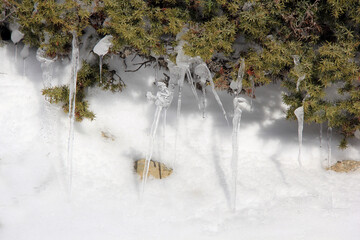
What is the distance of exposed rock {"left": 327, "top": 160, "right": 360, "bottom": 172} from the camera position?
4.54m

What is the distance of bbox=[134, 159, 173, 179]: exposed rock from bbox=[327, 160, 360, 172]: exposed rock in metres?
2.11

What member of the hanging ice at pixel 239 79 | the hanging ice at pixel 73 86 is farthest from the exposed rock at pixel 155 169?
the hanging ice at pixel 239 79

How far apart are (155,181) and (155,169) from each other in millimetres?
154

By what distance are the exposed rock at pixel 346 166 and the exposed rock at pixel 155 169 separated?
83.2 inches

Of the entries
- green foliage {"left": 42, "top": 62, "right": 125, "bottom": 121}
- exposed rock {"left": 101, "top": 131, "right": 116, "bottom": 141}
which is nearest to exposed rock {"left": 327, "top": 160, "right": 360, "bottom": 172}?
exposed rock {"left": 101, "top": 131, "right": 116, "bottom": 141}

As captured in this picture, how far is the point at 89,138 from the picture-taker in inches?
194

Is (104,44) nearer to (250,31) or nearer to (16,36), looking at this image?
(16,36)

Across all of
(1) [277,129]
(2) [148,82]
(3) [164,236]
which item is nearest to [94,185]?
(3) [164,236]

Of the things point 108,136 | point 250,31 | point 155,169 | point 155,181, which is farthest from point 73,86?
point 250,31

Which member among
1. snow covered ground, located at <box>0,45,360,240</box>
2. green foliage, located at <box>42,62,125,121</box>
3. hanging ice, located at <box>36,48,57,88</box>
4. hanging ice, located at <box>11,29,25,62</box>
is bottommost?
snow covered ground, located at <box>0,45,360,240</box>

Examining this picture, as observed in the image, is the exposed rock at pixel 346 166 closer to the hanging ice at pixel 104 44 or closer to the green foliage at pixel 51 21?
the hanging ice at pixel 104 44

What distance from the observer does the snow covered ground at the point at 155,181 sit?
147 inches

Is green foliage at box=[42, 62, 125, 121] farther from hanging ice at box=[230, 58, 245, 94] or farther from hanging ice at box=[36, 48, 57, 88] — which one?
hanging ice at box=[230, 58, 245, 94]

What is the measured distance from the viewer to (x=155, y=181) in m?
4.54
